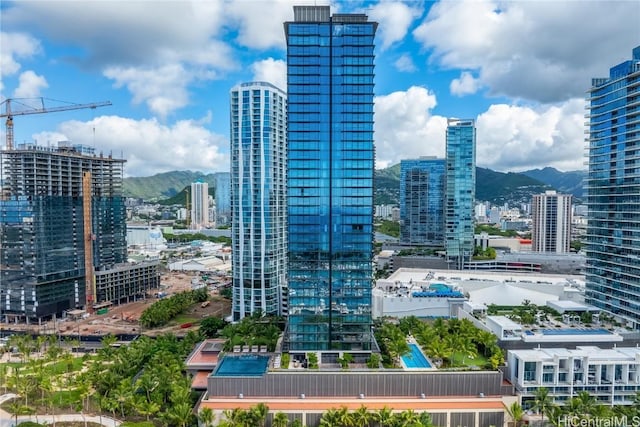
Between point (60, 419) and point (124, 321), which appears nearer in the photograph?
point (60, 419)

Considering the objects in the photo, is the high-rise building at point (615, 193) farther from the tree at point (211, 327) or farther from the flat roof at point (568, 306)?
the tree at point (211, 327)

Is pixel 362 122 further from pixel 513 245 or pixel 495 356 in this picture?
pixel 513 245

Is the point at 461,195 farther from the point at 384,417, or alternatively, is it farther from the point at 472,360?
the point at 384,417

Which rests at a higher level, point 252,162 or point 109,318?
point 252,162

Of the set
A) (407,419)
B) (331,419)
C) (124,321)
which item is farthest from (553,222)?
(124,321)

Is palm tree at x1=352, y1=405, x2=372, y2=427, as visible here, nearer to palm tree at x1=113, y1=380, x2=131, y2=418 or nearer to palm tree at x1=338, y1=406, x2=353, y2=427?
palm tree at x1=338, y1=406, x2=353, y2=427

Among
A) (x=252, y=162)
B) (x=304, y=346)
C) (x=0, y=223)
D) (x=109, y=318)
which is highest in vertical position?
(x=252, y=162)

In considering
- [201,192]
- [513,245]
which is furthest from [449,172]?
[201,192]
